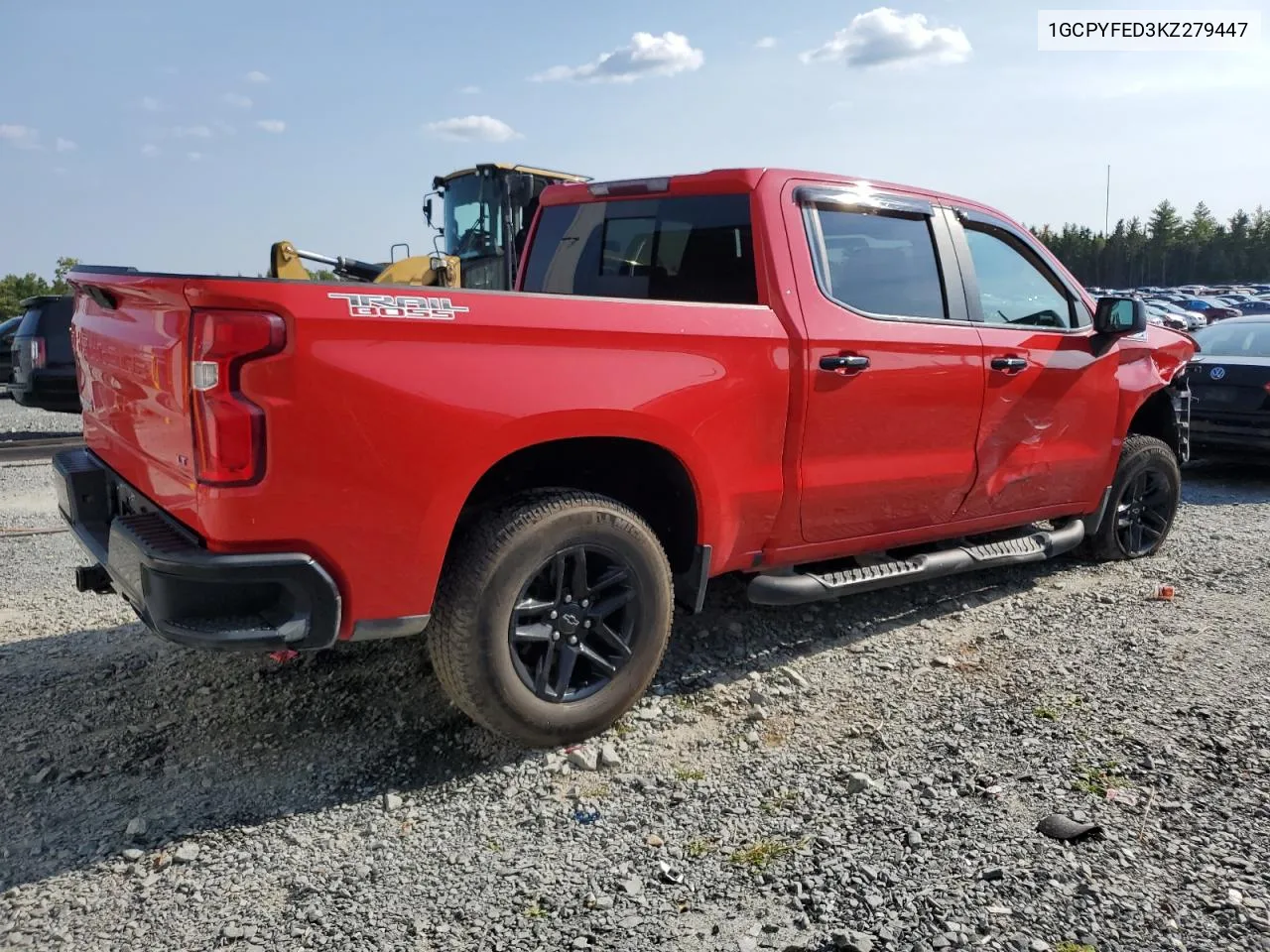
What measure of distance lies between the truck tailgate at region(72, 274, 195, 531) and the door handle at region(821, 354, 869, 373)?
2217 millimetres

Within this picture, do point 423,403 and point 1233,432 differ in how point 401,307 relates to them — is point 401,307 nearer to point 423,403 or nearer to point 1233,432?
point 423,403

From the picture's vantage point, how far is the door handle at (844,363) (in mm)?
3736

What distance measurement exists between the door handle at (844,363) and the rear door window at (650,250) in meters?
0.36

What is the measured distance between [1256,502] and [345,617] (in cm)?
757

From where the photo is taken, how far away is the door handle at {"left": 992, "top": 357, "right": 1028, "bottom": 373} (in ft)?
14.5

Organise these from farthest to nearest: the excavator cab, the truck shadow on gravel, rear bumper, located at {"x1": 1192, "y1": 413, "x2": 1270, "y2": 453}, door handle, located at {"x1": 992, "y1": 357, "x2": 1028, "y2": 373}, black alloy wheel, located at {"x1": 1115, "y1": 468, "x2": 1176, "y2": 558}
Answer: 1. the excavator cab
2. rear bumper, located at {"x1": 1192, "y1": 413, "x2": 1270, "y2": 453}
3. black alloy wheel, located at {"x1": 1115, "y1": 468, "x2": 1176, "y2": 558}
4. door handle, located at {"x1": 992, "y1": 357, "x2": 1028, "y2": 373}
5. the truck shadow on gravel

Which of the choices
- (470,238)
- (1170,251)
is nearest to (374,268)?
(470,238)

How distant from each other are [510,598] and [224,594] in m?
0.84

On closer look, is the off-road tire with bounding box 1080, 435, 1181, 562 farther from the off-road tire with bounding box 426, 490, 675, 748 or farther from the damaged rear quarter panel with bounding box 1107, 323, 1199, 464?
the off-road tire with bounding box 426, 490, 675, 748

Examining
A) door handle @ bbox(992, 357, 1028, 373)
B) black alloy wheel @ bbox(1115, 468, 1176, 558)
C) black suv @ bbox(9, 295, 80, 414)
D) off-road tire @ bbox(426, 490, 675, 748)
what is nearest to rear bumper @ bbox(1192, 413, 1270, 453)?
black alloy wheel @ bbox(1115, 468, 1176, 558)

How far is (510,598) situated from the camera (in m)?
3.09

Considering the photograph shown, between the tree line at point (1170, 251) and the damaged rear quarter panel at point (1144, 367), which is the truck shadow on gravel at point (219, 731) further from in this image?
the tree line at point (1170, 251)

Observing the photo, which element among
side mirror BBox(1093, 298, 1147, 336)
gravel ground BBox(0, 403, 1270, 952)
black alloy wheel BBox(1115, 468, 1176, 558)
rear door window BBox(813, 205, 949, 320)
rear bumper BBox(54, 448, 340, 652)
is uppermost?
rear door window BBox(813, 205, 949, 320)

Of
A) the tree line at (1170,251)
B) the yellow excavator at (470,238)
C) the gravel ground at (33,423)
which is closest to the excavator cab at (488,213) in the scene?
the yellow excavator at (470,238)
